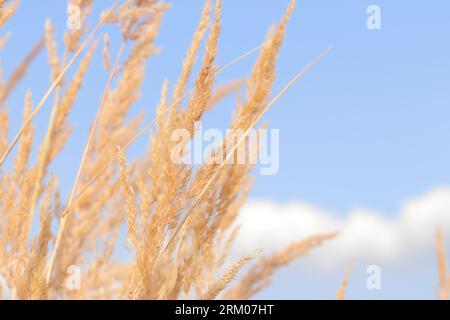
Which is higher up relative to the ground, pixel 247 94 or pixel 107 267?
pixel 247 94

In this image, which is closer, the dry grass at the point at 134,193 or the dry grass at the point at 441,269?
the dry grass at the point at 134,193

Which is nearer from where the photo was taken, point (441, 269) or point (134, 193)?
point (134, 193)

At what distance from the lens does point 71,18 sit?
2291 mm

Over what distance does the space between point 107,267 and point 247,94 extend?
1511 millimetres

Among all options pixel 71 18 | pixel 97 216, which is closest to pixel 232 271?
pixel 71 18

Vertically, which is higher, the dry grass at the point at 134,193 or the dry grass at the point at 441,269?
the dry grass at the point at 134,193

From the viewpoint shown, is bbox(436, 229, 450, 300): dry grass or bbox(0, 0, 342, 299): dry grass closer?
bbox(0, 0, 342, 299): dry grass

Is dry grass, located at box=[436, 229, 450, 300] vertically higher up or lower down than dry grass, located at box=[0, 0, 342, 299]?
lower down

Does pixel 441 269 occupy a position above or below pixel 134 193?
below

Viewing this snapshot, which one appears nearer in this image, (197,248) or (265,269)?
(197,248)
